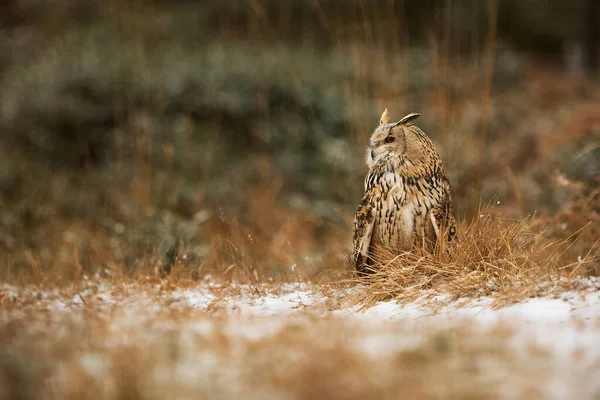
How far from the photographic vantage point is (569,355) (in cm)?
187

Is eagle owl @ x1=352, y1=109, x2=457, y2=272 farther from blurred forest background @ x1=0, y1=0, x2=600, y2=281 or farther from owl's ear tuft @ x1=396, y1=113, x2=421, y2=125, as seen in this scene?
blurred forest background @ x1=0, y1=0, x2=600, y2=281

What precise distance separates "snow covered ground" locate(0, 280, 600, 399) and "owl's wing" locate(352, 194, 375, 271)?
523 mm

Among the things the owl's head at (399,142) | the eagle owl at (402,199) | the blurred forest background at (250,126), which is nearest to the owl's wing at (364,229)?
the eagle owl at (402,199)

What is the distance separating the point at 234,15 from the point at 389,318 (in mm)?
9309

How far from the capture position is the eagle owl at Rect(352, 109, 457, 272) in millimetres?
3195

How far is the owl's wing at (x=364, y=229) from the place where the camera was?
3.29m

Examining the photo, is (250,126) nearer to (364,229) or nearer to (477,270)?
(364,229)

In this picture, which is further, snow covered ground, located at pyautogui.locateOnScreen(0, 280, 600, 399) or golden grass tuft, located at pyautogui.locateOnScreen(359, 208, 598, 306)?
golden grass tuft, located at pyautogui.locateOnScreen(359, 208, 598, 306)

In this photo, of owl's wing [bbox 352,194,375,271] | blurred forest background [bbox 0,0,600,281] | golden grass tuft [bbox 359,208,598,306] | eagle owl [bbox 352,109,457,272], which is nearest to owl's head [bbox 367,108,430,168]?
eagle owl [bbox 352,109,457,272]

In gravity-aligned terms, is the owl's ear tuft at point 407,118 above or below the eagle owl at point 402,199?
above

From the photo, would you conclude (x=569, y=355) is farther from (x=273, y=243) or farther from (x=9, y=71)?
(x=9, y=71)

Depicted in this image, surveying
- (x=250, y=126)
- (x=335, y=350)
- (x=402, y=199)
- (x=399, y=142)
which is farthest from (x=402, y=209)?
(x=250, y=126)

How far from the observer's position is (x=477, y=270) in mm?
2971

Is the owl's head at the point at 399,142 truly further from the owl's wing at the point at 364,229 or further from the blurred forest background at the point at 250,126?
the blurred forest background at the point at 250,126
